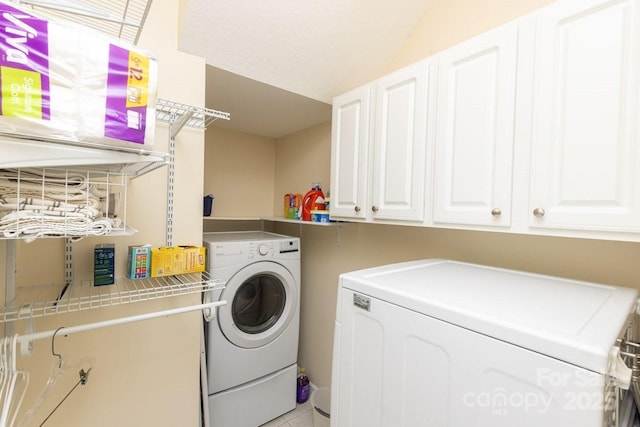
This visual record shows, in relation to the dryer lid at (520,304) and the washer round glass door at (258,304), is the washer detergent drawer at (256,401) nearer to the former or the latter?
the washer round glass door at (258,304)

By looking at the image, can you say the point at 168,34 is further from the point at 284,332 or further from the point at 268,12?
the point at 284,332

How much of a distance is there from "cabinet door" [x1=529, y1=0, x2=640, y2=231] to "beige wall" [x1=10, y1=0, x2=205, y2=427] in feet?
4.89

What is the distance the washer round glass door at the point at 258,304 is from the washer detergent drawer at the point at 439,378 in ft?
3.22

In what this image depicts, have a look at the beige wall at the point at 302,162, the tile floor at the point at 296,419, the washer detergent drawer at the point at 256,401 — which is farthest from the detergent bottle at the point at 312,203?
the tile floor at the point at 296,419

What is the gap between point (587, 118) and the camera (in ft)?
2.91

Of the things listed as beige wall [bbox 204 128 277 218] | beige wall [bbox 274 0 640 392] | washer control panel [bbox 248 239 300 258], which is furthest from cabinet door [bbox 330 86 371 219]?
beige wall [bbox 204 128 277 218]

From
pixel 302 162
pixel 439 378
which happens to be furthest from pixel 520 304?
pixel 302 162

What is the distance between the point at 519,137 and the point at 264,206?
2.31 meters

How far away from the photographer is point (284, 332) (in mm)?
2098

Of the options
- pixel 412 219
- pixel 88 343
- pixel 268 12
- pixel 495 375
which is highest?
pixel 268 12

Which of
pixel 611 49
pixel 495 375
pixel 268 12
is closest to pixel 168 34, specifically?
pixel 268 12

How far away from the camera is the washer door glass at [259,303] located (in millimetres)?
2027

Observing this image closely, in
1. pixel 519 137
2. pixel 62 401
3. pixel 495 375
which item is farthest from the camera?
pixel 62 401

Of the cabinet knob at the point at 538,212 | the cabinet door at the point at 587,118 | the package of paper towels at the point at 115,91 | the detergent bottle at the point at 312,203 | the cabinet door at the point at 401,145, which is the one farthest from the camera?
the detergent bottle at the point at 312,203
